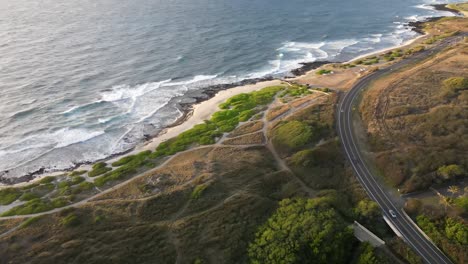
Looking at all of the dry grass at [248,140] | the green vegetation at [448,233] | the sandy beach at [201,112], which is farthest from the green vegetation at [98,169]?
the green vegetation at [448,233]

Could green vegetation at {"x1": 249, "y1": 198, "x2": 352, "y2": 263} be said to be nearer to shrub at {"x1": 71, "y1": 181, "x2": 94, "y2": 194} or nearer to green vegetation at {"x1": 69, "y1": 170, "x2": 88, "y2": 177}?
shrub at {"x1": 71, "y1": 181, "x2": 94, "y2": 194}

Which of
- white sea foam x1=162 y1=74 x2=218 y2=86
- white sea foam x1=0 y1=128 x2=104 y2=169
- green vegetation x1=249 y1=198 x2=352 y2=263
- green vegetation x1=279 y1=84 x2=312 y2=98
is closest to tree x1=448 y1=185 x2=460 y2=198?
green vegetation x1=249 y1=198 x2=352 y2=263

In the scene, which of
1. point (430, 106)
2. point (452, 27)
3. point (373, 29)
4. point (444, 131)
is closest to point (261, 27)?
point (373, 29)

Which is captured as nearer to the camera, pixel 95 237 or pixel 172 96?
pixel 95 237

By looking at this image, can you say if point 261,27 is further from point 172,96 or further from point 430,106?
point 430,106

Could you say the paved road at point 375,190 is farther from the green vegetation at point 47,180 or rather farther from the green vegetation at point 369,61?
the green vegetation at point 47,180

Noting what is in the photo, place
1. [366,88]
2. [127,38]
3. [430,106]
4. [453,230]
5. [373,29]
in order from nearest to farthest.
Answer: [453,230], [430,106], [366,88], [127,38], [373,29]
